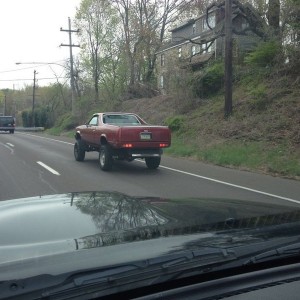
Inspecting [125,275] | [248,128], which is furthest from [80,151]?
[125,275]

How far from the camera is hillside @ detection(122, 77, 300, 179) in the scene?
1625 cm

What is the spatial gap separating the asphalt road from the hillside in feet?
3.61

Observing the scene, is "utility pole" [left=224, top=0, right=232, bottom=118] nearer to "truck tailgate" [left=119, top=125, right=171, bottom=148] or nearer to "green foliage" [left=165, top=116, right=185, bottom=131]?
"green foliage" [left=165, top=116, right=185, bottom=131]

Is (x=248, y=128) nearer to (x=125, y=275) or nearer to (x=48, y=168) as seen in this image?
(x=48, y=168)

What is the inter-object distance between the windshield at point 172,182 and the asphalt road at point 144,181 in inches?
1.7

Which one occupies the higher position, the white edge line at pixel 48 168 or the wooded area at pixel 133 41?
the wooded area at pixel 133 41

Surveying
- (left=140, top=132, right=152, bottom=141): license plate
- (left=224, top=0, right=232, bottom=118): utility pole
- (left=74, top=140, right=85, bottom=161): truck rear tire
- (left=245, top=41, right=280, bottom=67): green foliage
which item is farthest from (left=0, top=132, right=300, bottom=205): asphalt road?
(left=245, top=41, right=280, bottom=67): green foliage

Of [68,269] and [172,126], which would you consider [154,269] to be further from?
[172,126]

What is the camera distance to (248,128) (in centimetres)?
2058

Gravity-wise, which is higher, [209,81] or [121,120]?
[209,81]

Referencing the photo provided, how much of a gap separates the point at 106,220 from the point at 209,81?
26.1m

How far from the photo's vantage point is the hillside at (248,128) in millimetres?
16250

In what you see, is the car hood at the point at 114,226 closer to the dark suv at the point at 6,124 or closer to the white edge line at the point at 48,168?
the white edge line at the point at 48,168

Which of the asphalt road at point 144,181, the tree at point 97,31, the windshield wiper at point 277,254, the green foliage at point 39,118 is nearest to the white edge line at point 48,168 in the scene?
the asphalt road at point 144,181
